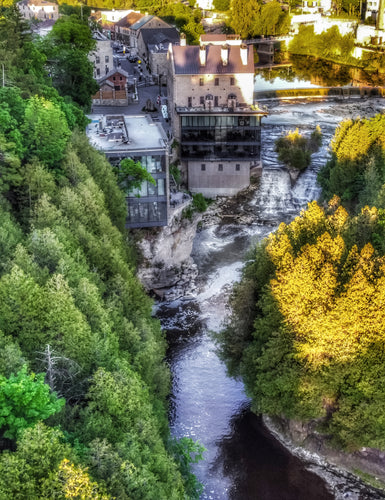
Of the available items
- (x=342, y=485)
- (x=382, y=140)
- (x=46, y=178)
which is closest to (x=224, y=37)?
(x=382, y=140)

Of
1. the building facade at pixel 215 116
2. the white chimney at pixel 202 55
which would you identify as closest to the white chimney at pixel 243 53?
the building facade at pixel 215 116

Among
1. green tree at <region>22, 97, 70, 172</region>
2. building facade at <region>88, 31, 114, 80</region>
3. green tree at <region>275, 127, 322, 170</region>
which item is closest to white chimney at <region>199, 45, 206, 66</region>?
green tree at <region>275, 127, 322, 170</region>

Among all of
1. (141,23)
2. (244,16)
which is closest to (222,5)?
(244,16)

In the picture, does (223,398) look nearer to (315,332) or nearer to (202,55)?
(315,332)

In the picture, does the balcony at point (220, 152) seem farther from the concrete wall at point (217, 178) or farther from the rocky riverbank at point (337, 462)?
the rocky riverbank at point (337, 462)

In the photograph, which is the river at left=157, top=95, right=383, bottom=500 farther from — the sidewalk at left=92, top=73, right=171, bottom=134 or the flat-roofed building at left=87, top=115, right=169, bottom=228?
the sidewalk at left=92, top=73, right=171, bottom=134
